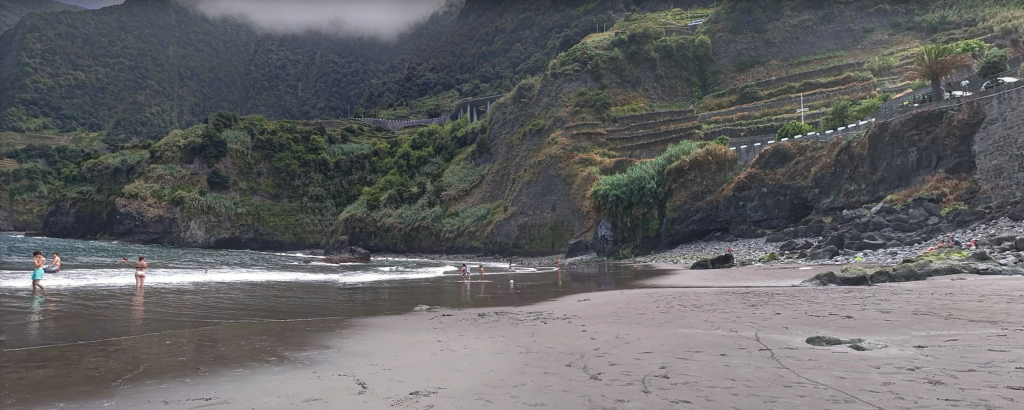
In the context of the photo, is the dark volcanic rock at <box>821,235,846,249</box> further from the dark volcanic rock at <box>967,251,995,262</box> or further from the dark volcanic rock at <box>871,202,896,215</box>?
the dark volcanic rock at <box>967,251,995,262</box>

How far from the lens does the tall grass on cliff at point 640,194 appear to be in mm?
35969

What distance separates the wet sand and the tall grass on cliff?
24421 millimetres

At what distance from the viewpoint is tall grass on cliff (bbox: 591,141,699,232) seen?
36.0m

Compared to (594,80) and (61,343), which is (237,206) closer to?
(594,80)

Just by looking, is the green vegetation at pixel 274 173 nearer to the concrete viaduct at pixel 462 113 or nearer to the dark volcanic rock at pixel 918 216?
the concrete viaduct at pixel 462 113

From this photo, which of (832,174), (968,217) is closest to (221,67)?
(832,174)

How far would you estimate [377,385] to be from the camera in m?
6.47

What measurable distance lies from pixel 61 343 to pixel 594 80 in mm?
49531

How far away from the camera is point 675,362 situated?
22.7 ft

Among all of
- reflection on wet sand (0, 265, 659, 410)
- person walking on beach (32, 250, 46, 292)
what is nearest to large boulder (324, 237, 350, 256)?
reflection on wet sand (0, 265, 659, 410)

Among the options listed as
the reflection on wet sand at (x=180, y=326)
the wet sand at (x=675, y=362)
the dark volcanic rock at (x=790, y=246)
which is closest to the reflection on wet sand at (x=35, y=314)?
the reflection on wet sand at (x=180, y=326)

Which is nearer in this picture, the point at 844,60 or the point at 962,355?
the point at 962,355

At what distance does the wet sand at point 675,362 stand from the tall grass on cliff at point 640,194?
2442 centimetres

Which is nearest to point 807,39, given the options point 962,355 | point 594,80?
point 594,80
